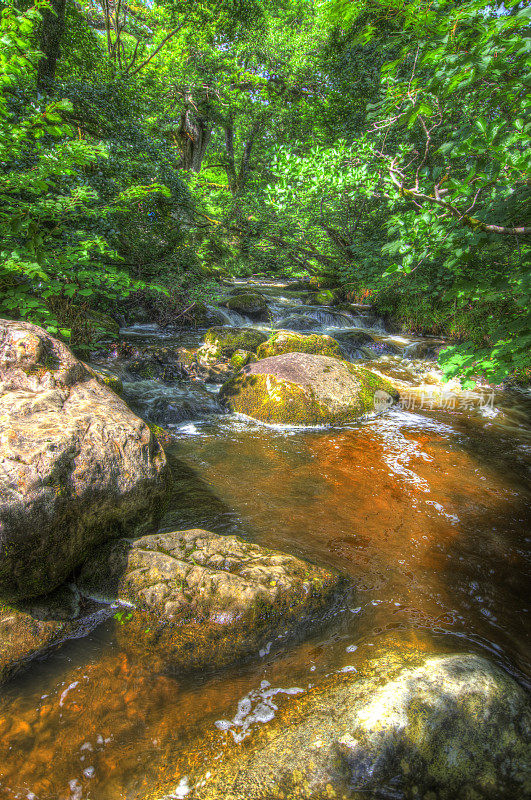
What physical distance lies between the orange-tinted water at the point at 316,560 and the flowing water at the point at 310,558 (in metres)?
0.01

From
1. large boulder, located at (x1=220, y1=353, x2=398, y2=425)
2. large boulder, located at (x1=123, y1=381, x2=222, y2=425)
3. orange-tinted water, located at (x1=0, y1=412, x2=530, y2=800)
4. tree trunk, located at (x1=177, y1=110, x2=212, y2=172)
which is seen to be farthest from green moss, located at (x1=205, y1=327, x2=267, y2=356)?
tree trunk, located at (x1=177, y1=110, x2=212, y2=172)

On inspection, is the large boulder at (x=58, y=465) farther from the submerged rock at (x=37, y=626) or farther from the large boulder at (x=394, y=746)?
the large boulder at (x=394, y=746)

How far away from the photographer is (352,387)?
22.0 ft

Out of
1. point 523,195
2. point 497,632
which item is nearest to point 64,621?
point 497,632

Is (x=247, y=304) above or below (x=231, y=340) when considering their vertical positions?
above

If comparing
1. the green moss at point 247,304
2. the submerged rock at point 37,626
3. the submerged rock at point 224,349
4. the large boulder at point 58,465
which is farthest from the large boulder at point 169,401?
the green moss at point 247,304

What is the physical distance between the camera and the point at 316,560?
10.1 feet

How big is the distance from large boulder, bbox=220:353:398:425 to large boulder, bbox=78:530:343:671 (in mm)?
3631

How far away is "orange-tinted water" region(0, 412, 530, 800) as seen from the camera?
70.9 inches

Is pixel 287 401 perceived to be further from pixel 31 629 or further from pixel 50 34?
pixel 50 34

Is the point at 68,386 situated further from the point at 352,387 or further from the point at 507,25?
the point at 352,387

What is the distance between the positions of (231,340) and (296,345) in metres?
1.95

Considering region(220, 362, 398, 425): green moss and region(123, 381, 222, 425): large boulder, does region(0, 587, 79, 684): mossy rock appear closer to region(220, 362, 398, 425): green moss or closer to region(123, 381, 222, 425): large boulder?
region(123, 381, 222, 425): large boulder

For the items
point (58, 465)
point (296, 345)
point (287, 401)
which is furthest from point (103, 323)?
point (58, 465)
